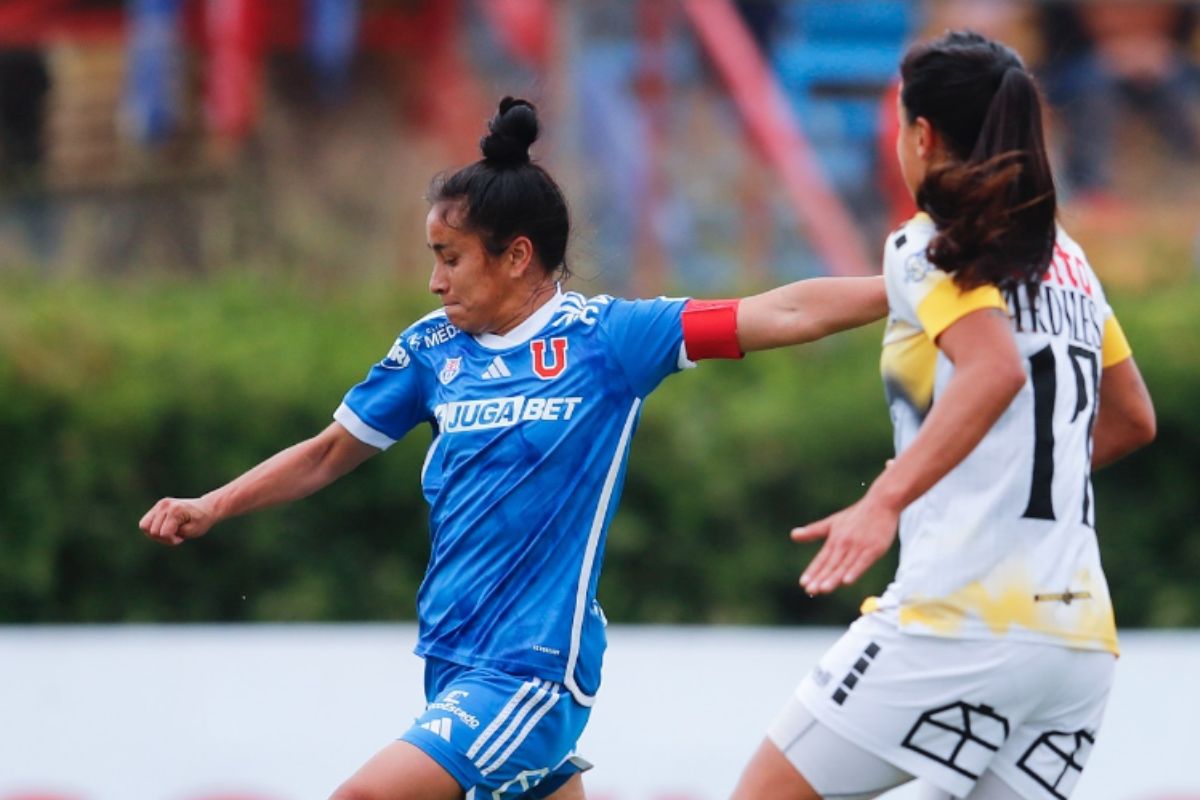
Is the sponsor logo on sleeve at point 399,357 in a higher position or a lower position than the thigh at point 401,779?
higher

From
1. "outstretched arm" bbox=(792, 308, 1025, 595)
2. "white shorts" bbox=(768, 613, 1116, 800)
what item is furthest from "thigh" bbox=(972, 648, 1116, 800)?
"outstretched arm" bbox=(792, 308, 1025, 595)

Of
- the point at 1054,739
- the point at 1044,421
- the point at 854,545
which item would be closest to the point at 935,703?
the point at 1054,739

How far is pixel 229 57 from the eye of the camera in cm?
1239

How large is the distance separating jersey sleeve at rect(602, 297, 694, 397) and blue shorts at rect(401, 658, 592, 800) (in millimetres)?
674

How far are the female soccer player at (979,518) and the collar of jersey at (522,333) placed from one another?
1.00 meters

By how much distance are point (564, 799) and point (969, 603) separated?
52.0 inches

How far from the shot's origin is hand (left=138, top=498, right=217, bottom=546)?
13.9 ft

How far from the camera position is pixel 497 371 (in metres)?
4.19

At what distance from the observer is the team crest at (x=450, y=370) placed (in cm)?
423

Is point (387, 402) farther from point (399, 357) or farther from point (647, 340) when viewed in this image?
point (647, 340)

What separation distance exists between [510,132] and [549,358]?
479 millimetres

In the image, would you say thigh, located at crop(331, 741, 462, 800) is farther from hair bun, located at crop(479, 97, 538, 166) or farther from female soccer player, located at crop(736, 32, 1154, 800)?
hair bun, located at crop(479, 97, 538, 166)

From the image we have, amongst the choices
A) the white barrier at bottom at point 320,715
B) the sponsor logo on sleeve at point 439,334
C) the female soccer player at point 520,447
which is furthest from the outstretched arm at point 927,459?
the white barrier at bottom at point 320,715

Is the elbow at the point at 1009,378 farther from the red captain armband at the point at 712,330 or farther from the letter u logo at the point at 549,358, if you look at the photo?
the letter u logo at the point at 549,358
